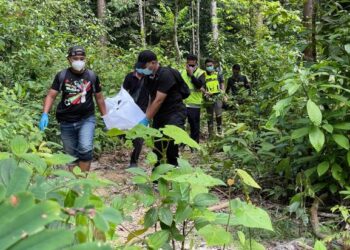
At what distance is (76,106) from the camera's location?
5234 mm

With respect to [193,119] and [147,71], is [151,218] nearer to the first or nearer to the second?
[147,71]

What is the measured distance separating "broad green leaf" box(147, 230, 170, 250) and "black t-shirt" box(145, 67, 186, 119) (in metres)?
3.31

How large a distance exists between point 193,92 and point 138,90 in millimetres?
1616

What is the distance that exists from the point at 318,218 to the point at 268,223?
2202mm

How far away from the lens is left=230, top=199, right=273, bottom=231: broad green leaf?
1.99 metres

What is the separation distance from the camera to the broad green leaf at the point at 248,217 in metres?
1.99

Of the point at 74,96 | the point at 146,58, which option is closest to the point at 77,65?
the point at 74,96

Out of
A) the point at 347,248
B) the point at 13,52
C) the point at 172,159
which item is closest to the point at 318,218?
the point at 347,248

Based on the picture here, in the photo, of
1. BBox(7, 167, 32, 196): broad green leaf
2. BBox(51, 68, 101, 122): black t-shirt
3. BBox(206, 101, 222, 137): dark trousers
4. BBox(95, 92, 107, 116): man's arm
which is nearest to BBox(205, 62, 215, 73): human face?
BBox(206, 101, 222, 137): dark trousers

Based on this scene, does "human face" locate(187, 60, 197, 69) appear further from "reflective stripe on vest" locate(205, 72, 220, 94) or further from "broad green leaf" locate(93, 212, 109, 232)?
"broad green leaf" locate(93, 212, 109, 232)

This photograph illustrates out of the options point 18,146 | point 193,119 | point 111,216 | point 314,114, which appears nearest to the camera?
point 111,216

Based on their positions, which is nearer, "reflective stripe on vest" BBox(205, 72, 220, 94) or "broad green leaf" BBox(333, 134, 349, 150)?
"broad green leaf" BBox(333, 134, 349, 150)

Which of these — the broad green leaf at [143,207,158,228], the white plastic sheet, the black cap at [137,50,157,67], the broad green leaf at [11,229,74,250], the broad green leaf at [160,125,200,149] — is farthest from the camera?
the white plastic sheet

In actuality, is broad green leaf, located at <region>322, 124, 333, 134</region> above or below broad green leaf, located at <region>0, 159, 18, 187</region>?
below
